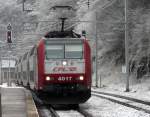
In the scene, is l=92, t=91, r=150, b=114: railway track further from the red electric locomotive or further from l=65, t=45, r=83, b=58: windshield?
l=65, t=45, r=83, b=58: windshield

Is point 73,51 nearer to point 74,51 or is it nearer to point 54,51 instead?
point 74,51

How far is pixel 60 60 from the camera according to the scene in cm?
2406

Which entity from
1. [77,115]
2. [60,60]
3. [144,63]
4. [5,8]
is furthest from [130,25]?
[5,8]

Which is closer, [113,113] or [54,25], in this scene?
[113,113]

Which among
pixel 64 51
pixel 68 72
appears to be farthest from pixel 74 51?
pixel 68 72

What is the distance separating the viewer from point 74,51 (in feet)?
79.9

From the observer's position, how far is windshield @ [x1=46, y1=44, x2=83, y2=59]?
24.2 m

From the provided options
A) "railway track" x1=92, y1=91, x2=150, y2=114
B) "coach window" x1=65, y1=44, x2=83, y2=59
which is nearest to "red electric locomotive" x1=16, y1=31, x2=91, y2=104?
"coach window" x1=65, y1=44, x2=83, y2=59

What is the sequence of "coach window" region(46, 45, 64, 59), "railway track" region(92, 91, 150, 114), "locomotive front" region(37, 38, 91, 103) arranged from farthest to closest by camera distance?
"coach window" region(46, 45, 64, 59) → "railway track" region(92, 91, 150, 114) → "locomotive front" region(37, 38, 91, 103)

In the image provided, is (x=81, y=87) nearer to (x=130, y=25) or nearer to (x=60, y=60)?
(x=60, y=60)

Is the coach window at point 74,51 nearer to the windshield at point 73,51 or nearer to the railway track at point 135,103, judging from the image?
the windshield at point 73,51

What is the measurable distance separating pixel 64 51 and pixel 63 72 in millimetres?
1131

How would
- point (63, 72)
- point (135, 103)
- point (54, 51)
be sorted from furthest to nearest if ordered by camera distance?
point (135, 103)
point (54, 51)
point (63, 72)

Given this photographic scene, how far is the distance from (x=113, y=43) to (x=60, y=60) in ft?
108
